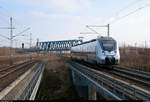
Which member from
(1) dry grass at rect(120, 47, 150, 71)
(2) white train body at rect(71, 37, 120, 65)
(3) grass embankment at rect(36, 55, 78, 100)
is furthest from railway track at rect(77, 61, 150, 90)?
(3) grass embankment at rect(36, 55, 78, 100)

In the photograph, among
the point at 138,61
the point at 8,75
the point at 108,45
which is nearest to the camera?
the point at 8,75

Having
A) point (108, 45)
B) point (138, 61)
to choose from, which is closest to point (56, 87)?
point (108, 45)

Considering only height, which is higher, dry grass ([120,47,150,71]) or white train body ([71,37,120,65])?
white train body ([71,37,120,65])

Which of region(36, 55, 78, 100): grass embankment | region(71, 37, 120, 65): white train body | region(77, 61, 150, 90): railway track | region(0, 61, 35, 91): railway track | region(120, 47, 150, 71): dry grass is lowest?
region(36, 55, 78, 100): grass embankment

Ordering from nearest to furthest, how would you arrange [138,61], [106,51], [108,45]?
[106,51] < [108,45] < [138,61]

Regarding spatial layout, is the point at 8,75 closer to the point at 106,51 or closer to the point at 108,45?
the point at 106,51

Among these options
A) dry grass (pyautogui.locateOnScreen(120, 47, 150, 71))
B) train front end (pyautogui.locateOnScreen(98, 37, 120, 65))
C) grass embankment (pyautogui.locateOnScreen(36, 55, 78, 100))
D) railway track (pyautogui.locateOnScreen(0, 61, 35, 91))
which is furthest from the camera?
dry grass (pyautogui.locateOnScreen(120, 47, 150, 71))

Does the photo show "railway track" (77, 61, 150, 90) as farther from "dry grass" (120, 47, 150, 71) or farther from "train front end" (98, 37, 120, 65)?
"dry grass" (120, 47, 150, 71)

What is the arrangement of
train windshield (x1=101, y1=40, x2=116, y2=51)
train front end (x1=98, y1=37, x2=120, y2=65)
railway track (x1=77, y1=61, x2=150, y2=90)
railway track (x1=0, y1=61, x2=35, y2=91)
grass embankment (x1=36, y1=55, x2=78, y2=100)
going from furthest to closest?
train windshield (x1=101, y1=40, x2=116, y2=51), grass embankment (x1=36, y1=55, x2=78, y2=100), train front end (x1=98, y1=37, x2=120, y2=65), railway track (x1=0, y1=61, x2=35, y2=91), railway track (x1=77, y1=61, x2=150, y2=90)

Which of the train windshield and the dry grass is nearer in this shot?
the train windshield

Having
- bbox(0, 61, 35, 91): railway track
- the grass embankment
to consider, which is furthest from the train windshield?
bbox(0, 61, 35, 91): railway track

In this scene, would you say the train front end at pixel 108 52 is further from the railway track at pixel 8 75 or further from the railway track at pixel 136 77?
the railway track at pixel 8 75

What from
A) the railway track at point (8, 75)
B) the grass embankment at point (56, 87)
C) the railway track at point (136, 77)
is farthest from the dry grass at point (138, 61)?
the railway track at point (8, 75)

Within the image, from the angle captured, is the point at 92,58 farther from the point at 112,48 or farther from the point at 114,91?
the point at 114,91
